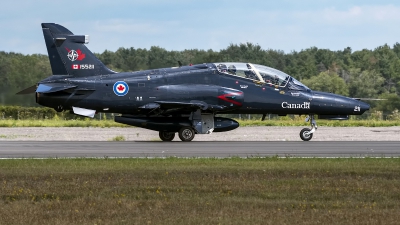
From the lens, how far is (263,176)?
14906mm

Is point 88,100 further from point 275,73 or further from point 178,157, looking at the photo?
point 178,157

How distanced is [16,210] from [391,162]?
9389 mm

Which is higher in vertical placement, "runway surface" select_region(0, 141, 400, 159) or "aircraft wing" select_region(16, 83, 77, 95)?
"aircraft wing" select_region(16, 83, 77, 95)

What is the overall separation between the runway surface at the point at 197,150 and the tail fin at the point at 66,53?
3.65m

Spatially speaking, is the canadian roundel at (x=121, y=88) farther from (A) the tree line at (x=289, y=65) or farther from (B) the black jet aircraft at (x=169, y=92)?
(A) the tree line at (x=289, y=65)

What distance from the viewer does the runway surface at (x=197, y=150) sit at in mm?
20625

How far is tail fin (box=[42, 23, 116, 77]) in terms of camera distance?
91.1 ft

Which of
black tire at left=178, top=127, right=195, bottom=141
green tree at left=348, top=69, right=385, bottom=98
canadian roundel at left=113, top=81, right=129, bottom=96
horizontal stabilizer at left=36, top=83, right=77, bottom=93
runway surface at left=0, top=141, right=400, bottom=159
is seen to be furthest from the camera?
green tree at left=348, top=69, right=385, bottom=98

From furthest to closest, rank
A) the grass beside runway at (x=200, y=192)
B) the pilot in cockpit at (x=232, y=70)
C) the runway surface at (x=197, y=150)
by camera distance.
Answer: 1. the pilot in cockpit at (x=232, y=70)
2. the runway surface at (x=197, y=150)
3. the grass beside runway at (x=200, y=192)

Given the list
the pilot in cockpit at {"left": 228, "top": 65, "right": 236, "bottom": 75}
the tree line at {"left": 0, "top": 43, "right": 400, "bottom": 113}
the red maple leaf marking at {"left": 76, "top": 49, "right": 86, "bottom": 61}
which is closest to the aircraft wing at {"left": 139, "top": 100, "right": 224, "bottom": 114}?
the pilot in cockpit at {"left": 228, "top": 65, "right": 236, "bottom": 75}

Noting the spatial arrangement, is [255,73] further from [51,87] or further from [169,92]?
[51,87]

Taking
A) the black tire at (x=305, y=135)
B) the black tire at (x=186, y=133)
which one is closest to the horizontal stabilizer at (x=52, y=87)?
the black tire at (x=186, y=133)

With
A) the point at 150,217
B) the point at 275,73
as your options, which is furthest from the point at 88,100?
the point at 150,217

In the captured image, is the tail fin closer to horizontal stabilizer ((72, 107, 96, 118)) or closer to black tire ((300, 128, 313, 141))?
horizontal stabilizer ((72, 107, 96, 118))
